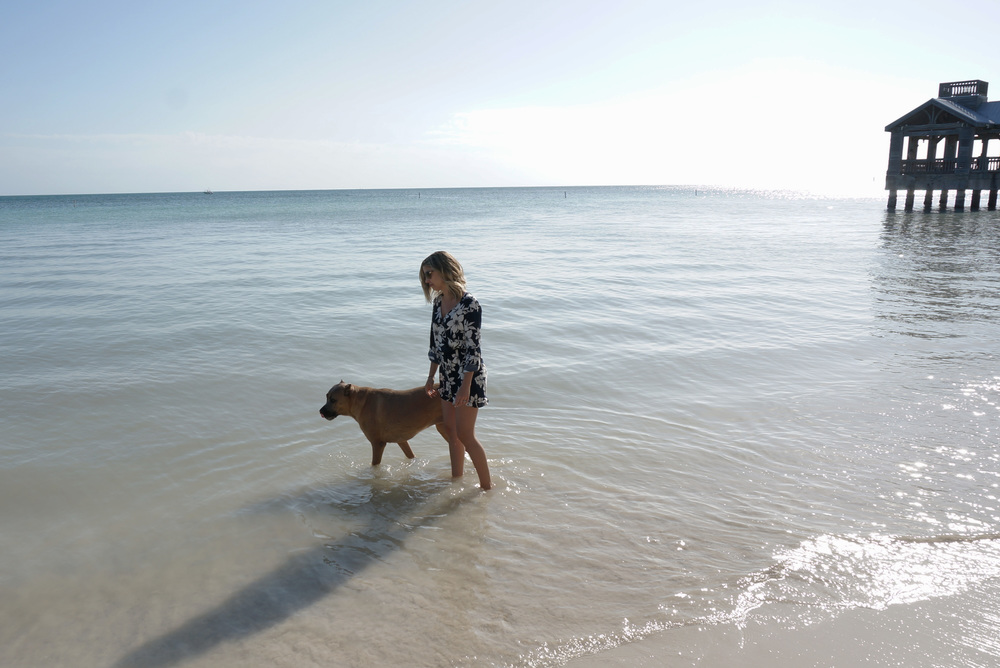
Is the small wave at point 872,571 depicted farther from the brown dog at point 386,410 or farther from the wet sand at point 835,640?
the brown dog at point 386,410

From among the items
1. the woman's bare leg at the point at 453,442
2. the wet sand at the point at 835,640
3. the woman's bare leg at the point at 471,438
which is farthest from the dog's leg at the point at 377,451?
the wet sand at the point at 835,640

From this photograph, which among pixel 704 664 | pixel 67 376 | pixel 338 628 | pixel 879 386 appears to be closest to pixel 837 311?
pixel 879 386

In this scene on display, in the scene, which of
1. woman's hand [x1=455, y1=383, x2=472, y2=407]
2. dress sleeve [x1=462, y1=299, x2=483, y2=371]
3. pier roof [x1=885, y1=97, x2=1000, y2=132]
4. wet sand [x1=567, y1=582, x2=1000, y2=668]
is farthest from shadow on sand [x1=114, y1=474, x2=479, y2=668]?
pier roof [x1=885, y1=97, x2=1000, y2=132]

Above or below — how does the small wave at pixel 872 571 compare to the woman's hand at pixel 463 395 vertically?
below

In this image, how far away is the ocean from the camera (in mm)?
3799

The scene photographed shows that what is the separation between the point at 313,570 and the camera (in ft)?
14.9

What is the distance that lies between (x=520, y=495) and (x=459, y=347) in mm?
1454

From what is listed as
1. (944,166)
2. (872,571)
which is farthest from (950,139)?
(872,571)

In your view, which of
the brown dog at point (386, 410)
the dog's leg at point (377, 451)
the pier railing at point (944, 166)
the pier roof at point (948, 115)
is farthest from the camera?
the pier railing at point (944, 166)

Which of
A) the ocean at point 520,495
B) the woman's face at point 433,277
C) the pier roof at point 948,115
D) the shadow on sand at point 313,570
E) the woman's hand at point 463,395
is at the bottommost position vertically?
the shadow on sand at point 313,570

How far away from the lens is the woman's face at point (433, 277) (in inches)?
203

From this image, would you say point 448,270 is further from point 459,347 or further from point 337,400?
point 337,400

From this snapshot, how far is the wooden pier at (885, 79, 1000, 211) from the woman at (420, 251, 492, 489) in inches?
1660

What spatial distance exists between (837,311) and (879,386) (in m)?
5.61
